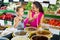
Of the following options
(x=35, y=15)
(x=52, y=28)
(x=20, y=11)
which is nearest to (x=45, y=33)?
(x=52, y=28)

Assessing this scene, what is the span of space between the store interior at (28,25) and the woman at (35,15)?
1.1 inches

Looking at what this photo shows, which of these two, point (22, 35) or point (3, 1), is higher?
point (3, 1)

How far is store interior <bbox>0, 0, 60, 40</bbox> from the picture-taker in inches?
76.4

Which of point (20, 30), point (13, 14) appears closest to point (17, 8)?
point (13, 14)

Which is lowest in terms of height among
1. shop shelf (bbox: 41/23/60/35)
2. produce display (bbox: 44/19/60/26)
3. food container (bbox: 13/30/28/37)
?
food container (bbox: 13/30/28/37)

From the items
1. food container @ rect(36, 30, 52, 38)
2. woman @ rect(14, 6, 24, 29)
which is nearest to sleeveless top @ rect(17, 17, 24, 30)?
woman @ rect(14, 6, 24, 29)

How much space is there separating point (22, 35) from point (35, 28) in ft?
0.48

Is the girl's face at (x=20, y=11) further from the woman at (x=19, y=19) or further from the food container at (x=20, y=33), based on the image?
the food container at (x=20, y=33)

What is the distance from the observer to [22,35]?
203 centimetres

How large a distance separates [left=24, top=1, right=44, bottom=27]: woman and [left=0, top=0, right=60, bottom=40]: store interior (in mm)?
27

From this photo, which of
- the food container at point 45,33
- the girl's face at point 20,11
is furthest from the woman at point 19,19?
the food container at point 45,33

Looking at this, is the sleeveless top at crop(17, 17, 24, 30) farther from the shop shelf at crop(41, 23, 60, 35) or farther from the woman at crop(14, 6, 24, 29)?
the shop shelf at crop(41, 23, 60, 35)

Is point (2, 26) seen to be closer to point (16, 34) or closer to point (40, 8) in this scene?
point (16, 34)

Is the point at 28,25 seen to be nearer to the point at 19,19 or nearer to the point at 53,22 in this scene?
the point at 19,19
